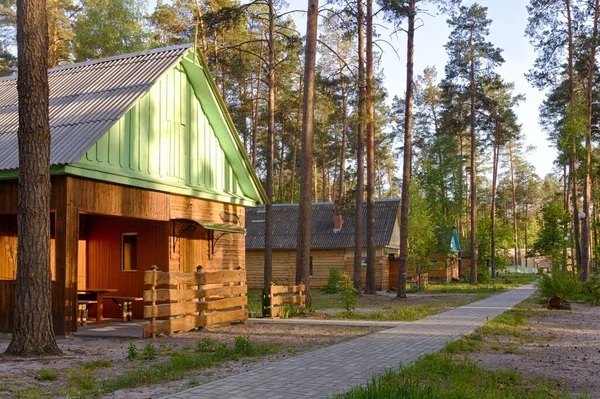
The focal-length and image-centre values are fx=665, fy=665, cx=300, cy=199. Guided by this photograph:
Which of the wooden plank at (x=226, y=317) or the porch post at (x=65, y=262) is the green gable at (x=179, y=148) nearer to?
the porch post at (x=65, y=262)

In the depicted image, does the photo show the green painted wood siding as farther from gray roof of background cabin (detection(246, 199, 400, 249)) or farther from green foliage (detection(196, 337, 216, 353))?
gray roof of background cabin (detection(246, 199, 400, 249))

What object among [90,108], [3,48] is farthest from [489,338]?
[3,48]

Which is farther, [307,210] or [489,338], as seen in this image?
[307,210]

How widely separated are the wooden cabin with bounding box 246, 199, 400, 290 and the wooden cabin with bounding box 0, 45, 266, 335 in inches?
822

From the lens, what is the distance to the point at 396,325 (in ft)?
53.5

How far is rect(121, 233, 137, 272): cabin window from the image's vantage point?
62.9ft

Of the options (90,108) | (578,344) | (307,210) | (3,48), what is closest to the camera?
(578,344)

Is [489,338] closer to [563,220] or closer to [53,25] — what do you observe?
[53,25]

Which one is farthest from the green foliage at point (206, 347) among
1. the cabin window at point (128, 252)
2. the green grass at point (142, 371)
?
the cabin window at point (128, 252)

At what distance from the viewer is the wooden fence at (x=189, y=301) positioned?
44.1 ft

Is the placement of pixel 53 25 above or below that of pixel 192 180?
above

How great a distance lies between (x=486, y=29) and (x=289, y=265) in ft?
65.2

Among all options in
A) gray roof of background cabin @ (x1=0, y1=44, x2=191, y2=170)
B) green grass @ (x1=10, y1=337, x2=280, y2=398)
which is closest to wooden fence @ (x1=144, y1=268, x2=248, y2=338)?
green grass @ (x1=10, y1=337, x2=280, y2=398)

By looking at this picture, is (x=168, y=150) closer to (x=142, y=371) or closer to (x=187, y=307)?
(x=187, y=307)
